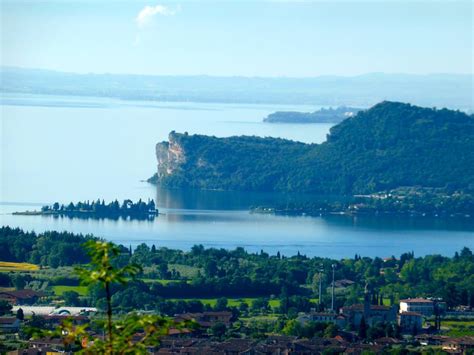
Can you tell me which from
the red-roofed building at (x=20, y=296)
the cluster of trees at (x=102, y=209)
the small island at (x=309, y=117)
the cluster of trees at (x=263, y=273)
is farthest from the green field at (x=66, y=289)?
the small island at (x=309, y=117)

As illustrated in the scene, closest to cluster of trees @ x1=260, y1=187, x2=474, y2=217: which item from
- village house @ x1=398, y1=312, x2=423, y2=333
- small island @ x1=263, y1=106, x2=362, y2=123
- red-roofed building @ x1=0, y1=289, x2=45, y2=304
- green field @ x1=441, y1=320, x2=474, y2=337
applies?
red-roofed building @ x1=0, y1=289, x2=45, y2=304

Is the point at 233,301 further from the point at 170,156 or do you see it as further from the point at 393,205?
the point at 170,156

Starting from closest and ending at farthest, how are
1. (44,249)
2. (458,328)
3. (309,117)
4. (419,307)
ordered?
1. (458,328)
2. (419,307)
3. (44,249)
4. (309,117)

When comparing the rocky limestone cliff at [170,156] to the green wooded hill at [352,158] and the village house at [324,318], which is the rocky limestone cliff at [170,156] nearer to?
the green wooded hill at [352,158]

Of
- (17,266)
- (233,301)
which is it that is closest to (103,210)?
(17,266)

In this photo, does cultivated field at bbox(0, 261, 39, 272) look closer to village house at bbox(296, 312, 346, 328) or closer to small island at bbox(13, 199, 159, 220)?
village house at bbox(296, 312, 346, 328)

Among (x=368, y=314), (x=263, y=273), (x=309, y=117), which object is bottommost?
(x=368, y=314)
